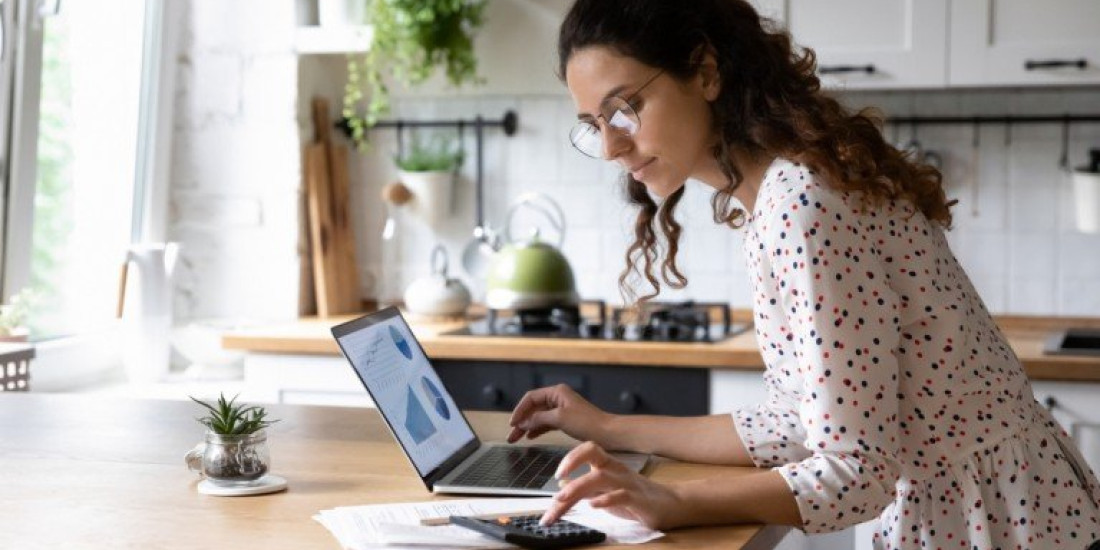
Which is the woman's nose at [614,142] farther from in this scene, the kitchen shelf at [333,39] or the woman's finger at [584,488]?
the kitchen shelf at [333,39]

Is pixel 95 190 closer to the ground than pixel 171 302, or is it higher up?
higher up

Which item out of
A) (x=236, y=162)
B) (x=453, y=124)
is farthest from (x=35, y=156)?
(x=453, y=124)

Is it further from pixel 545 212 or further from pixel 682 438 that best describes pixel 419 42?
pixel 682 438

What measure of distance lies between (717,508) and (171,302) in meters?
2.67

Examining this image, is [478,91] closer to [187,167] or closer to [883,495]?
[187,167]

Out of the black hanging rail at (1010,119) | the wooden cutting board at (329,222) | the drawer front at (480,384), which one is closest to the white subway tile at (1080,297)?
the black hanging rail at (1010,119)

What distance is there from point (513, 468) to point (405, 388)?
19cm

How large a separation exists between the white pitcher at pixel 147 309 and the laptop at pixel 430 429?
1.84m

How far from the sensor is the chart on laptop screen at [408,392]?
1.81 metres

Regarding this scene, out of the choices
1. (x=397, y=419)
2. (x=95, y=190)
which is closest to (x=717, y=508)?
(x=397, y=419)

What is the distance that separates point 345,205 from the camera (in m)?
4.17

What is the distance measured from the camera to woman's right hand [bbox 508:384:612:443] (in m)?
2.02

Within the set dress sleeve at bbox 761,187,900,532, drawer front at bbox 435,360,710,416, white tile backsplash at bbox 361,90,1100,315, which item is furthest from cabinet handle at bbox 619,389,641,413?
dress sleeve at bbox 761,187,900,532

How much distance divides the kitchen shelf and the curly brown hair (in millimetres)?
2192
